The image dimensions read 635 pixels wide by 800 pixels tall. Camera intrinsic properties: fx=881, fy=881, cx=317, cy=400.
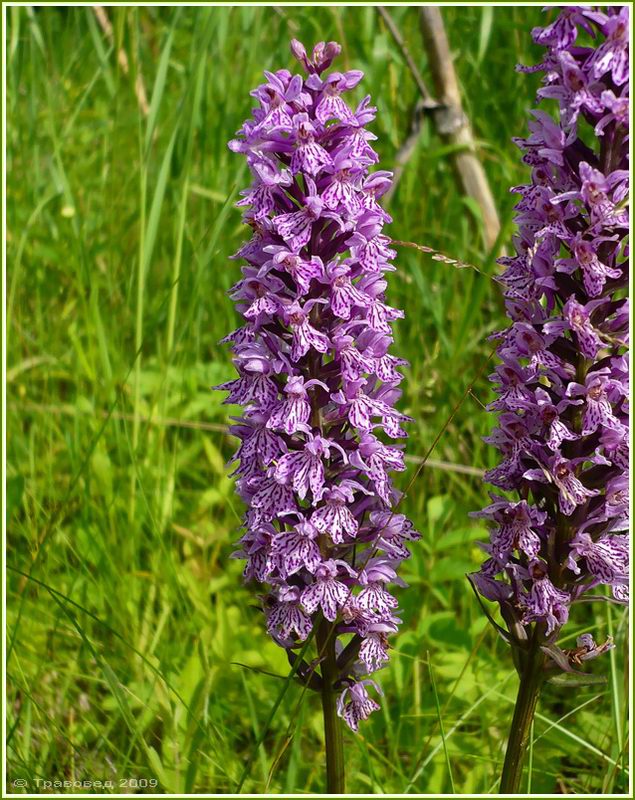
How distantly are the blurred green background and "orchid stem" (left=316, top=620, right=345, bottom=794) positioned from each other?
0.12m

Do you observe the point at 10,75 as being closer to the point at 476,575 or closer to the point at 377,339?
the point at 377,339

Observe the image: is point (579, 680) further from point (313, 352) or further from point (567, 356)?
point (313, 352)

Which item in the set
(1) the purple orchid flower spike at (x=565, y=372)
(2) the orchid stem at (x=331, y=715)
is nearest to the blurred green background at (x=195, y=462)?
(2) the orchid stem at (x=331, y=715)

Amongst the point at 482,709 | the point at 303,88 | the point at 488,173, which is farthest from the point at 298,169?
the point at 488,173

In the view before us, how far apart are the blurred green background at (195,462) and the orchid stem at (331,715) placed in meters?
0.12

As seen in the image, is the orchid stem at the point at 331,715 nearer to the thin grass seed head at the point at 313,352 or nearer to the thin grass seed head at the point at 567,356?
the thin grass seed head at the point at 313,352

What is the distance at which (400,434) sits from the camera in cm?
196

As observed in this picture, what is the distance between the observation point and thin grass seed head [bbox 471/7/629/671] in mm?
1721

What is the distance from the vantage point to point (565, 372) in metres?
1.84

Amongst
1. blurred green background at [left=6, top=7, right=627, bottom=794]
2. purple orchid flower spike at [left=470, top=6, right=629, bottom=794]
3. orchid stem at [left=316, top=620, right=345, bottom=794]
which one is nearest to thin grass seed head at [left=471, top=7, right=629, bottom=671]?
purple orchid flower spike at [left=470, top=6, right=629, bottom=794]

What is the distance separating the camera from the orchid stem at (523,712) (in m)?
1.99

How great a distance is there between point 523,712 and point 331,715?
44 cm

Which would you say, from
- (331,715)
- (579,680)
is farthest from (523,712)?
(331,715)

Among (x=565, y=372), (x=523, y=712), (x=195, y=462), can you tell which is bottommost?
(x=523, y=712)
